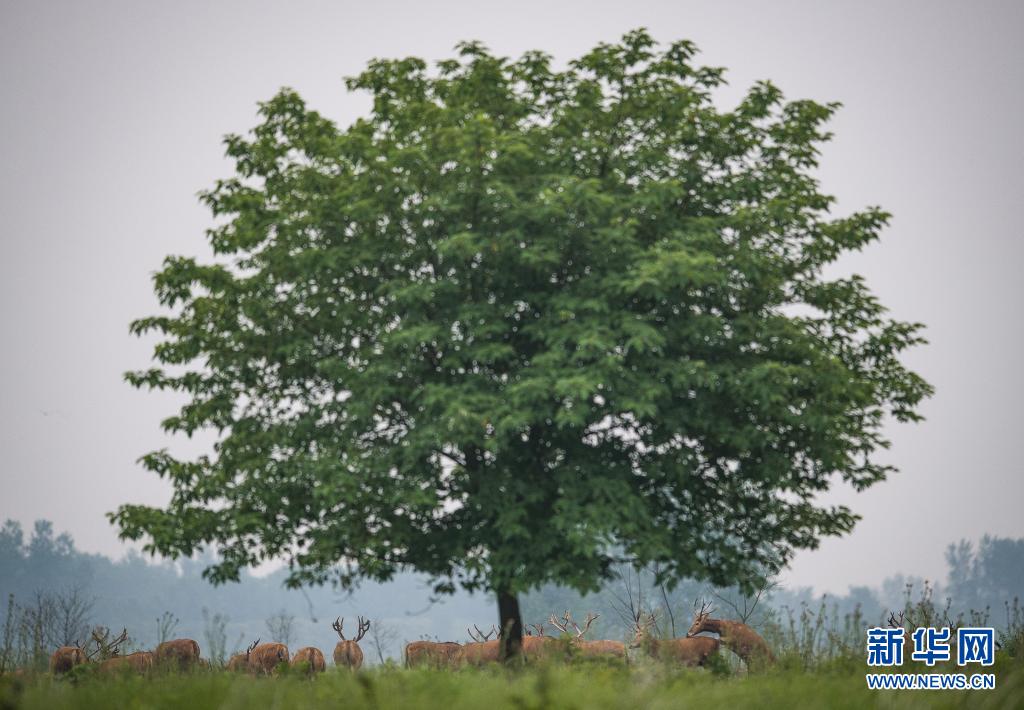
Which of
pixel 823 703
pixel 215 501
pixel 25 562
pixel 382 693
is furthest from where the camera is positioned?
pixel 25 562

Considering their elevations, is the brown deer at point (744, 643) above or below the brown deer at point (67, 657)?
above

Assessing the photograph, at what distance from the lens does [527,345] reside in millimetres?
17547

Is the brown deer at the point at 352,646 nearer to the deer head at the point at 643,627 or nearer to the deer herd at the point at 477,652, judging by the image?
the deer herd at the point at 477,652

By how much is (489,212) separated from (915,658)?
10188 millimetres

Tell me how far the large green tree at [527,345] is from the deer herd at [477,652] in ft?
4.11

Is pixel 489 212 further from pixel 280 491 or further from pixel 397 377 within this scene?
pixel 280 491

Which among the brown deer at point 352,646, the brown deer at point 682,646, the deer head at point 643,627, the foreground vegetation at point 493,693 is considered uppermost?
the foreground vegetation at point 493,693

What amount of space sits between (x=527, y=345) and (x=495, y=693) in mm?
10861

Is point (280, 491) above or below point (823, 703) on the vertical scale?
above

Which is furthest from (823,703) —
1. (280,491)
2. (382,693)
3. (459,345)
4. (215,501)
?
(215,501)

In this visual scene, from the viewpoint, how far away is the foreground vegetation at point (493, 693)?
6.55 m

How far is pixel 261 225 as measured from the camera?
60.6ft

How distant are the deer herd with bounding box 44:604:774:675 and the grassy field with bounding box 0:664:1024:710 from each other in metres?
1.71

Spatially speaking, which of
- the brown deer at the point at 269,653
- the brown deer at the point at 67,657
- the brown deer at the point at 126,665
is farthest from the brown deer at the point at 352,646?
the brown deer at the point at 126,665
